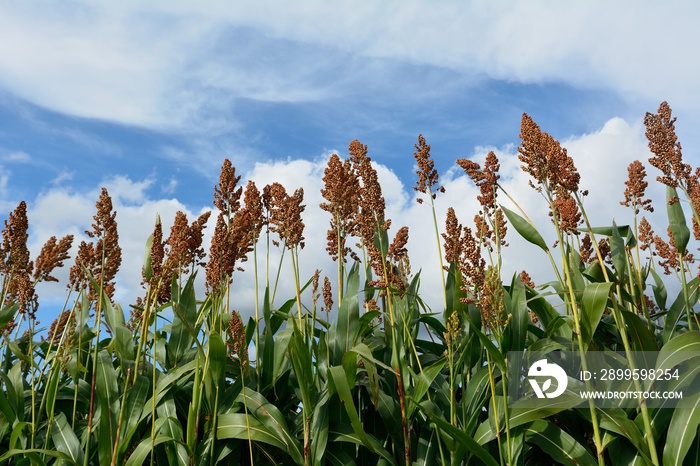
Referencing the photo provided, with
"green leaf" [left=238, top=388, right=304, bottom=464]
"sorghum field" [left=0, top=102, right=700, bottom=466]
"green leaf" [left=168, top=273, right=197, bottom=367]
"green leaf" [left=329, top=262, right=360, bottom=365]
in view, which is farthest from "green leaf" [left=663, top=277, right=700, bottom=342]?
"green leaf" [left=168, top=273, right=197, bottom=367]

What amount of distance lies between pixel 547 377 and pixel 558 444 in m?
0.35

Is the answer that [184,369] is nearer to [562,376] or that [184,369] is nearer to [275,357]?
[275,357]

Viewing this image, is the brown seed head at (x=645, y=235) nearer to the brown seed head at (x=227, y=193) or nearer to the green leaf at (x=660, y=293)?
the green leaf at (x=660, y=293)

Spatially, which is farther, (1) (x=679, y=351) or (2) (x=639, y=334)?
(2) (x=639, y=334)

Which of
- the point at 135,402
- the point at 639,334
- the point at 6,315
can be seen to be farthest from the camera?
the point at 6,315

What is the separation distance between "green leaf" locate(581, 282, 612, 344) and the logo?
0.28 metres

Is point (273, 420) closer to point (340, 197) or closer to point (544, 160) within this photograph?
point (340, 197)

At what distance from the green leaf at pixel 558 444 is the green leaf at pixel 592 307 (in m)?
0.51

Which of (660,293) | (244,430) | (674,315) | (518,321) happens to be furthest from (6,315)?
(660,293)

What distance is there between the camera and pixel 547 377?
3.06 m

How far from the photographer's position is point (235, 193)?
3.78 m

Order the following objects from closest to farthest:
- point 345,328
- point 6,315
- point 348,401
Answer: point 348,401
point 345,328
point 6,315

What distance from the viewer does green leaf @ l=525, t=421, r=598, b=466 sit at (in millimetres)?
2822

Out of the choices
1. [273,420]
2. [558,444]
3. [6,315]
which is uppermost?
[6,315]
